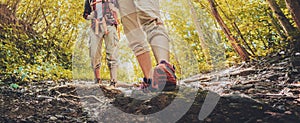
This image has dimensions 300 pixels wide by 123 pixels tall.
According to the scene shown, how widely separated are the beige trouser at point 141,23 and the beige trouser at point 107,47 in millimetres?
1426

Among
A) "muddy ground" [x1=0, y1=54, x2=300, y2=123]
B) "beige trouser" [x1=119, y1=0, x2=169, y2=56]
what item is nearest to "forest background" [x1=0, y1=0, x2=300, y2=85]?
"muddy ground" [x1=0, y1=54, x2=300, y2=123]

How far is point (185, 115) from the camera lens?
126 cm

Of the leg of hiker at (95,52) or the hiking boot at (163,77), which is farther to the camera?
the leg of hiker at (95,52)

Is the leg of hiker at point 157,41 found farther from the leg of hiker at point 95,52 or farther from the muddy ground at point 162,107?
the leg of hiker at point 95,52

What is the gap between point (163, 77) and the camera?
154cm

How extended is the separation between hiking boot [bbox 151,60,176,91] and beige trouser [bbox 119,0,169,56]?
7.6 inches

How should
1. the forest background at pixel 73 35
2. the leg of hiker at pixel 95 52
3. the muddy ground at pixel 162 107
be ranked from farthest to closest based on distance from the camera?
the leg of hiker at pixel 95 52 → the forest background at pixel 73 35 → the muddy ground at pixel 162 107

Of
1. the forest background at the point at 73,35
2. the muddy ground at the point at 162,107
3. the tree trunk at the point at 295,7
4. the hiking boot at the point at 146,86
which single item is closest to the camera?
the muddy ground at the point at 162,107

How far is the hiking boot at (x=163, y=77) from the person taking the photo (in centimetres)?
151

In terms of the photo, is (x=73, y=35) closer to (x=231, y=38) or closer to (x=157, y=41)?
(x=231, y=38)

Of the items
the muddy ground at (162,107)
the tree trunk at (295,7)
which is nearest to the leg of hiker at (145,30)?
the muddy ground at (162,107)

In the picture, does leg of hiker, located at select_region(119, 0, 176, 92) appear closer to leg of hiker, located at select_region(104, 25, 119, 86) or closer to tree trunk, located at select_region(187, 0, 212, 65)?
leg of hiker, located at select_region(104, 25, 119, 86)

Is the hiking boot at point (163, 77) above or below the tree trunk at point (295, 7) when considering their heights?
below

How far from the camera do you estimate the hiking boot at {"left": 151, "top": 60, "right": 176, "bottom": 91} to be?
4.96 ft
